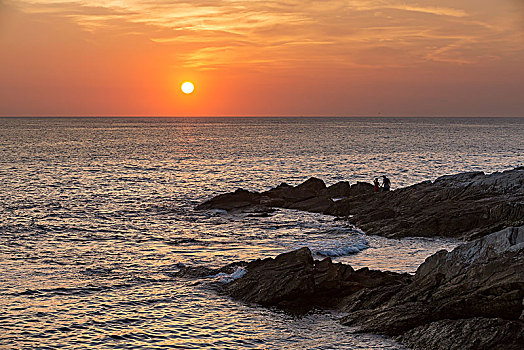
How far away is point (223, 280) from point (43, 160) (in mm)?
86078

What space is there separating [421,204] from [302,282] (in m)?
21.1

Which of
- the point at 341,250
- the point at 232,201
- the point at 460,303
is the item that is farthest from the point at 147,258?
the point at 460,303

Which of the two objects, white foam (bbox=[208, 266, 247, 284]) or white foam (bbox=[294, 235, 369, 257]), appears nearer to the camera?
white foam (bbox=[208, 266, 247, 284])

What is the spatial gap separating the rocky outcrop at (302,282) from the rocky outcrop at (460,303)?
150 cm

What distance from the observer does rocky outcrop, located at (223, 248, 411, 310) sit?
23734 millimetres

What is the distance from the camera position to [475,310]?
19.4 m

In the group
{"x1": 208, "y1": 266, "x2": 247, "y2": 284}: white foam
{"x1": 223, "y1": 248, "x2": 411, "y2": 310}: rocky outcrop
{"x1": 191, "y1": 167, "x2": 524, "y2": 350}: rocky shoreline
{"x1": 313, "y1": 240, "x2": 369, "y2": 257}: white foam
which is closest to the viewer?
{"x1": 191, "y1": 167, "x2": 524, "y2": 350}: rocky shoreline

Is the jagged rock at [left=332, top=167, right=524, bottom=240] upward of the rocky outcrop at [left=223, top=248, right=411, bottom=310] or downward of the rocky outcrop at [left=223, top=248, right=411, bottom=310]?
upward

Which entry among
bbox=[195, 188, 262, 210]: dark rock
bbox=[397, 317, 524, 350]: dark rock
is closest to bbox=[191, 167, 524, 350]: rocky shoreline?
bbox=[397, 317, 524, 350]: dark rock

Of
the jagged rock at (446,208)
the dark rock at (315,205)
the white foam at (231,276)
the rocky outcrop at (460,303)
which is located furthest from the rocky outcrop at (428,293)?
the dark rock at (315,205)

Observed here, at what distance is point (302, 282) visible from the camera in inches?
936

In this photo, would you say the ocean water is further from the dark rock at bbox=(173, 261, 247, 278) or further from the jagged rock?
the jagged rock

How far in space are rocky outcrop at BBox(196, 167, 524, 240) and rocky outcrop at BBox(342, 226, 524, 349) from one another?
1231 cm

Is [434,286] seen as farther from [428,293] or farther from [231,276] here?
[231,276]
